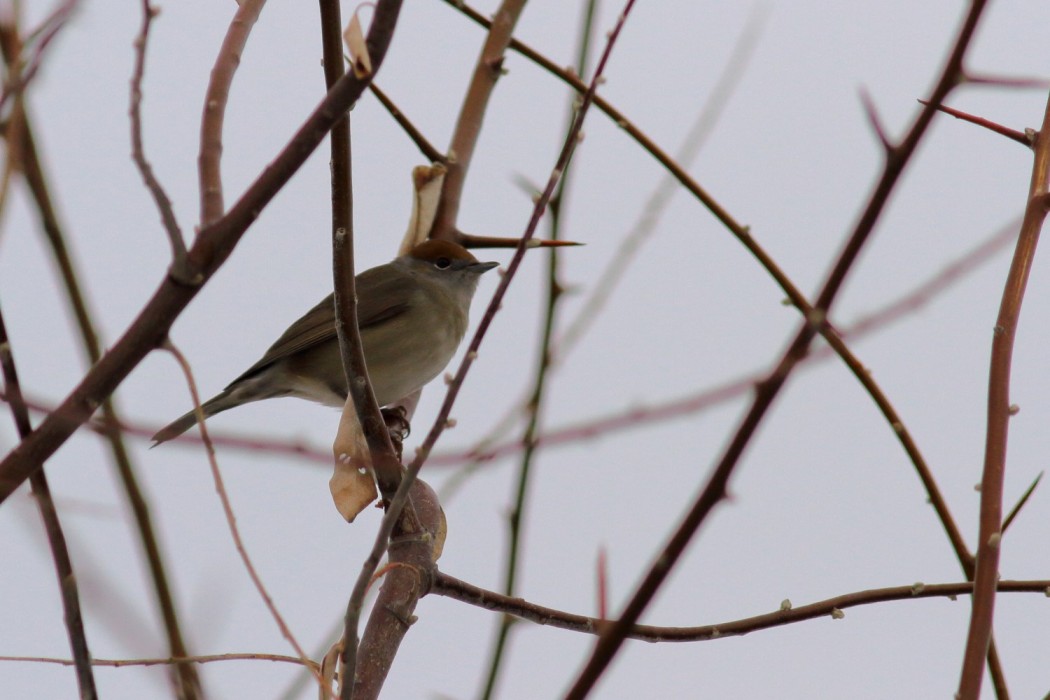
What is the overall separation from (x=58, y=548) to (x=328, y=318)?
451 cm

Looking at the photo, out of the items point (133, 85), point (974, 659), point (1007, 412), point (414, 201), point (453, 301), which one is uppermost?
point (453, 301)

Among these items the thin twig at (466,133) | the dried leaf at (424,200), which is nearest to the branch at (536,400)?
the thin twig at (466,133)

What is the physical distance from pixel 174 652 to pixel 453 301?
4787 mm

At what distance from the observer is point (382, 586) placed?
8.46 ft

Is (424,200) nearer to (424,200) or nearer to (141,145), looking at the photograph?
(424,200)

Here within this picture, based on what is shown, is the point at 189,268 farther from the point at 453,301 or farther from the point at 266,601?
the point at 453,301

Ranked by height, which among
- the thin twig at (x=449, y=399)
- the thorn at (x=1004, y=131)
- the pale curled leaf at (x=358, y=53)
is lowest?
the thin twig at (x=449, y=399)

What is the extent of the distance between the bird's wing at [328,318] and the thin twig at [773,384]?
4.81 metres

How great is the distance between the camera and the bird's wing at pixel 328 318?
5.69 m

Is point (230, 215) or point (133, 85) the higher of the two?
point (133, 85)

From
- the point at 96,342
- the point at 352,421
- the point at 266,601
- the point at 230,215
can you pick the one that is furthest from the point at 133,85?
the point at 352,421

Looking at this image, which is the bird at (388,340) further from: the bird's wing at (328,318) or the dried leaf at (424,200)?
the dried leaf at (424,200)

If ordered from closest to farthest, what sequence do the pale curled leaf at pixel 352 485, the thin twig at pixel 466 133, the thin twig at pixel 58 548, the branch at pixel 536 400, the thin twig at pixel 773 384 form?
1. the thin twig at pixel 773 384
2. the thin twig at pixel 58 548
3. the branch at pixel 536 400
4. the pale curled leaf at pixel 352 485
5. the thin twig at pixel 466 133

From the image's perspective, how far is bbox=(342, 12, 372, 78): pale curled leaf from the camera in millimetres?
1460
